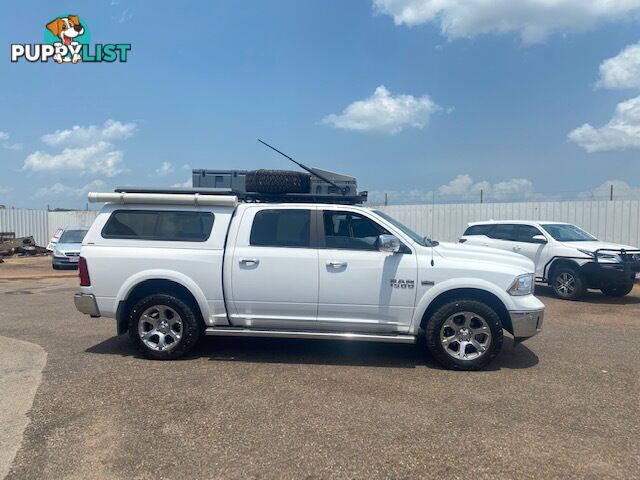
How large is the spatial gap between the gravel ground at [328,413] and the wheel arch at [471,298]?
59 cm

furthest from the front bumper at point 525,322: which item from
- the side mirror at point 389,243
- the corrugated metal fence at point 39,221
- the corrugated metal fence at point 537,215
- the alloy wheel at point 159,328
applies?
the corrugated metal fence at point 39,221

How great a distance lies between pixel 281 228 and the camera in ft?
19.4

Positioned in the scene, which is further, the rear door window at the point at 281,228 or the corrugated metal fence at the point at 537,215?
the corrugated metal fence at the point at 537,215

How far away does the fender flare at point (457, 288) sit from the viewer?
551cm

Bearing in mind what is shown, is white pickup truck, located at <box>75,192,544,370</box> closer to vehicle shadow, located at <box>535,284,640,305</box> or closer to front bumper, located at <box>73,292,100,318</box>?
front bumper, located at <box>73,292,100,318</box>

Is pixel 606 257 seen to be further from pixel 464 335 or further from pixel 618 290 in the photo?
pixel 464 335

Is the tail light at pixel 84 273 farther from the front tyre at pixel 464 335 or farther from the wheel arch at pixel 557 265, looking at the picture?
the wheel arch at pixel 557 265

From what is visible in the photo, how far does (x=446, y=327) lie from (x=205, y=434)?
113 inches

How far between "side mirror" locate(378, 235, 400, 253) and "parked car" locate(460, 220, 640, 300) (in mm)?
6808

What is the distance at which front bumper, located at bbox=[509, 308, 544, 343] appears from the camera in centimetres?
550

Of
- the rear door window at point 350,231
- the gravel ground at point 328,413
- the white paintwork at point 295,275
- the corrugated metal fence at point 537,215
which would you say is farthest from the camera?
the corrugated metal fence at point 537,215

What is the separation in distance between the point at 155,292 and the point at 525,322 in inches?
168

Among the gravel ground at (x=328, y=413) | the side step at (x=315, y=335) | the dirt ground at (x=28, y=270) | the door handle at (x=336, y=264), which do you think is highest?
the door handle at (x=336, y=264)

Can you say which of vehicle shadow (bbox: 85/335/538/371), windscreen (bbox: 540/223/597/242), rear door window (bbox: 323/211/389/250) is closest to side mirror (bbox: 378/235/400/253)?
rear door window (bbox: 323/211/389/250)
